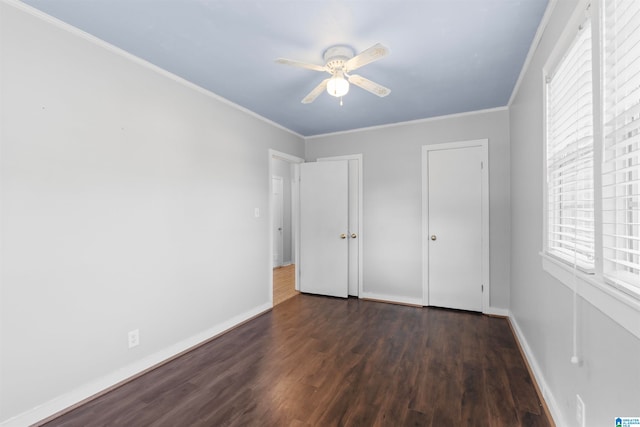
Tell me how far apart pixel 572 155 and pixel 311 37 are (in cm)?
171

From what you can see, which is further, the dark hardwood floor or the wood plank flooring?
the wood plank flooring

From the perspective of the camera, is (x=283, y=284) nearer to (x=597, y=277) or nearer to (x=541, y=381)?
(x=541, y=381)

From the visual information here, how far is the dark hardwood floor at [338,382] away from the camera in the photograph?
177 centimetres

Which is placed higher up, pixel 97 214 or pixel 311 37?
pixel 311 37

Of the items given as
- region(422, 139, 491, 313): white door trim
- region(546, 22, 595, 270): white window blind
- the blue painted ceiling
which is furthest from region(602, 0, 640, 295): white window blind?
region(422, 139, 491, 313): white door trim

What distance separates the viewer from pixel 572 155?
1448mm

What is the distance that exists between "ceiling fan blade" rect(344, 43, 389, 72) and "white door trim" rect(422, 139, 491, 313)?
2127mm

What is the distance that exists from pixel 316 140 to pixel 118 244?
10.3 feet

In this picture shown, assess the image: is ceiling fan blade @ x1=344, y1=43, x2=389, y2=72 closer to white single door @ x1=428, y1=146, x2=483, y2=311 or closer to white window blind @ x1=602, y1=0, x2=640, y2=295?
white window blind @ x1=602, y1=0, x2=640, y2=295

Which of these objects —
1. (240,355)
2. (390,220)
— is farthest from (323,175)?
(240,355)

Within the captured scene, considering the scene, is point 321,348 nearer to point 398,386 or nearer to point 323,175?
point 398,386

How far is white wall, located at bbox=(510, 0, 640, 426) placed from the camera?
1006 mm

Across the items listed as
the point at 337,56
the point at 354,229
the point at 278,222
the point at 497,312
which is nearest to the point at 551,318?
the point at 497,312

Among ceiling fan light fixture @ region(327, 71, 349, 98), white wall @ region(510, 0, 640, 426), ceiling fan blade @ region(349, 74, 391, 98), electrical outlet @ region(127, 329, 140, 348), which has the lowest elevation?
electrical outlet @ region(127, 329, 140, 348)
